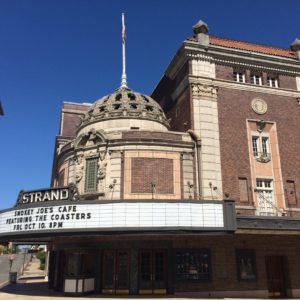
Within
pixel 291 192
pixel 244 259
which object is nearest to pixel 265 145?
pixel 291 192

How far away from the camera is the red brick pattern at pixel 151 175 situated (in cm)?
2405

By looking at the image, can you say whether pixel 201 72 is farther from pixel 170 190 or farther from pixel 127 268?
pixel 127 268

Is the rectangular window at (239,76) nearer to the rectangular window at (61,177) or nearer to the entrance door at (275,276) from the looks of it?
the entrance door at (275,276)

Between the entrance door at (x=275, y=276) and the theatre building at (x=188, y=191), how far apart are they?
0.07m

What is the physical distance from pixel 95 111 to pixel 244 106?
12168 millimetres

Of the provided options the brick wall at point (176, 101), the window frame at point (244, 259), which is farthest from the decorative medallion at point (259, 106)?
the window frame at point (244, 259)

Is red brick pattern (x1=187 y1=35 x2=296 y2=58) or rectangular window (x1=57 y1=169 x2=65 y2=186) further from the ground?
red brick pattern (x1=187 y1=35 x2=296 y2=58)

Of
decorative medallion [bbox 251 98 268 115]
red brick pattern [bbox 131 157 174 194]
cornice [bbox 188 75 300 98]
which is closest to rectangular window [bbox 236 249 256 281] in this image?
red brick pattern [bbox 131 157 174 194]

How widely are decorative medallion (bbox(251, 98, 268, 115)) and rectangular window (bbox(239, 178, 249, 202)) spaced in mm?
5833

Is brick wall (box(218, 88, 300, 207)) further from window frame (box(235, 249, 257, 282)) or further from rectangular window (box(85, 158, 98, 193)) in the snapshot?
rectangular window (box(85, 158, 98, 193))

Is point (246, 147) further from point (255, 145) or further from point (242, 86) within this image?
point (242, 86)

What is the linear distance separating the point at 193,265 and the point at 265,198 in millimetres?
7568

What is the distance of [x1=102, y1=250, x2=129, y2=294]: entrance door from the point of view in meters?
22.2

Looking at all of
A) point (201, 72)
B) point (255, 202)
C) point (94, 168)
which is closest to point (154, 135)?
point (94, 168)
